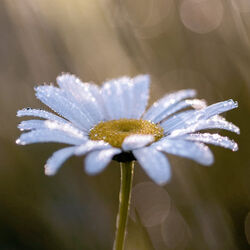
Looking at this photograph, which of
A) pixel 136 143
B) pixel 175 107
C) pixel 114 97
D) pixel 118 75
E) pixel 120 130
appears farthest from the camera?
pixel 118 75

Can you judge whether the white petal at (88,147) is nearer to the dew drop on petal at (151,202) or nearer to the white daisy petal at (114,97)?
the white daisy petal at (114,97)

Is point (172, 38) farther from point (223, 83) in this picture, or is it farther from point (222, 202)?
point (222, 202)

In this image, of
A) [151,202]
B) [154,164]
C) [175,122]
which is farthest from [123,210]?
[151,202]

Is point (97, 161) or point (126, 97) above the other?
point (126, 97)

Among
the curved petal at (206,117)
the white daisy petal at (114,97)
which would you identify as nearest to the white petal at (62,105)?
the white daisy petal at (114,97)

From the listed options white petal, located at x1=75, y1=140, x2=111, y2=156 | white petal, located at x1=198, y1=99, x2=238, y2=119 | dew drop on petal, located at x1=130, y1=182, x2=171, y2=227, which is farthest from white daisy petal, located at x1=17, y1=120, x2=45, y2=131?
dew drop on petal, located at x1=130, y1=182, x2=171, y2=227

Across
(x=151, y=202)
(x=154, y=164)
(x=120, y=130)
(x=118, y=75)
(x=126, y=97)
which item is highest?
(x=118, y=75)

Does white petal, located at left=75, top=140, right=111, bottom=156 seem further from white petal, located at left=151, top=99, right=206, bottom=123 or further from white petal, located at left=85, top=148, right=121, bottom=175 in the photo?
white petal, located at left=151, top=99, right=206, bottom=123

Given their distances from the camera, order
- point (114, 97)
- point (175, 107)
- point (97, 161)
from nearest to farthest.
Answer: point (97, 161) < point (175, 107) < point (114, 97)

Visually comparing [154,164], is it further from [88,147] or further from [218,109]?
[218,109]
